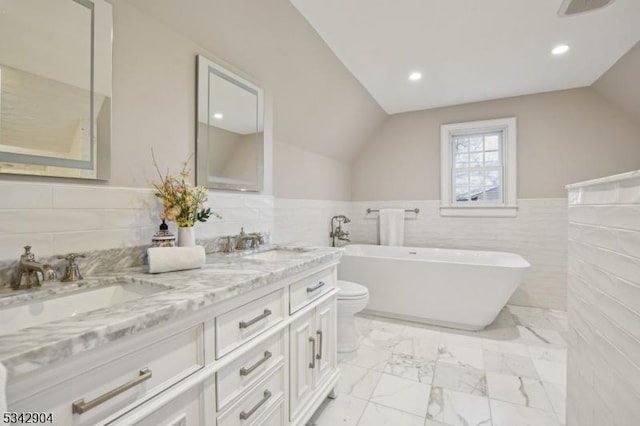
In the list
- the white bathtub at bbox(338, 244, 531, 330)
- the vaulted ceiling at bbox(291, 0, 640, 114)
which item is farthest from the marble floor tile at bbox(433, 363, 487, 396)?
the vaulted ceiling at bbox(291, 0, 640, 114)

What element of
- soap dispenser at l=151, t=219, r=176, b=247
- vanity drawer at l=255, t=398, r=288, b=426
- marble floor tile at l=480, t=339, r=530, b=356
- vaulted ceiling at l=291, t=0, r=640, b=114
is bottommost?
marble floor tile at l=480, t=339, r=530, b=356

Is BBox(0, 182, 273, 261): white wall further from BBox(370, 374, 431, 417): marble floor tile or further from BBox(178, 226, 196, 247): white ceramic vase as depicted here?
BBox(370, 374, 431, 417): marble floor tile

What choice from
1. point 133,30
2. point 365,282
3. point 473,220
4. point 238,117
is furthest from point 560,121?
point 133,30

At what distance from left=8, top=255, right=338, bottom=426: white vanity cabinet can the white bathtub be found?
1502 millimetres

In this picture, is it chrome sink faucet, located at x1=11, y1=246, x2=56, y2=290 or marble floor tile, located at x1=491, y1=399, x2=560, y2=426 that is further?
marble floor tile, located at x1=491, y1=399, x2=560, y2=426

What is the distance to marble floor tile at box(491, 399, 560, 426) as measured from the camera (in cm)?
162

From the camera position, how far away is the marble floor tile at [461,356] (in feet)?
7.31

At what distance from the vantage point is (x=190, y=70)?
5.26 feet

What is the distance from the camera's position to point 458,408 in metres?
1.74

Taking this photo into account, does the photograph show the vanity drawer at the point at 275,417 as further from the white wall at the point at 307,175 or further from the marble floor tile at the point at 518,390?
the white wall at the point at 307,175

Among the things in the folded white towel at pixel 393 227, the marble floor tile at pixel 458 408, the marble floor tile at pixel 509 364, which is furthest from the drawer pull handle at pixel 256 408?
the folded white towel at pixel 393 227

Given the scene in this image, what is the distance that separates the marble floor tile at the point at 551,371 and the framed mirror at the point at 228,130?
2.40 meters

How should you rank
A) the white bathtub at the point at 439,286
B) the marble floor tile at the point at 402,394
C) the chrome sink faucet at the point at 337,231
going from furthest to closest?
the chrome sink faucet at the point at 337,231, the white bathtub at the point at 439,286, the marble floor tile at the point at 402,394

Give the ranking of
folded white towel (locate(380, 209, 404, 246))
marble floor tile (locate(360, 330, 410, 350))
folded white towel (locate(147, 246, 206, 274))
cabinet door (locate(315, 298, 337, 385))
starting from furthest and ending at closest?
folded white towel (locate(380, 209, 404, 246)) < marble floor tile (locate(360, 330, 410, 350)) < cabinet door (locate(315, 298, 337, 385)) < folded white towel (locate(147, 246, 206, 274))
